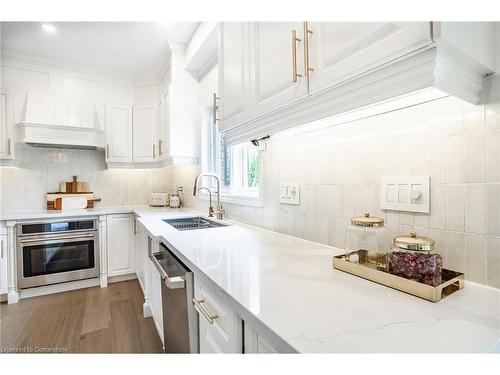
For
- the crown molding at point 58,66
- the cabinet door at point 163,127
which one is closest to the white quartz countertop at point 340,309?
the cabinet door at point 163,127

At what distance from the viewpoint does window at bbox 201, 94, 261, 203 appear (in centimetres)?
199

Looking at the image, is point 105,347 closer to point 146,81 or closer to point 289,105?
point 289,105

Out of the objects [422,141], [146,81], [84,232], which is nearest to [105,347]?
[84,232]

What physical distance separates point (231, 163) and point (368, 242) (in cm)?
152

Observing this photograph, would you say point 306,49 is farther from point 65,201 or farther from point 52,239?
point 65,201

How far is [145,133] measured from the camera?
3299 mm

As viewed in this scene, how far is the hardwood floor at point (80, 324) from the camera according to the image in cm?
180

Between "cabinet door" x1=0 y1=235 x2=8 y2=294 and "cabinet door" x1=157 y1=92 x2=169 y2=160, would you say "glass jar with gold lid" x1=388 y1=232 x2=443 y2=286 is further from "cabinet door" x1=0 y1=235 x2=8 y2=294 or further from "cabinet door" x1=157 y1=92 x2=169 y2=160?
"cabinet door" x1=0 y1=235 x2=8 y2=294

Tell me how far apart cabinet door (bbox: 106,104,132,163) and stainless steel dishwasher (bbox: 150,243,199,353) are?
2191 mm

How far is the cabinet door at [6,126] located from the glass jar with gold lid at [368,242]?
3385 millimetres

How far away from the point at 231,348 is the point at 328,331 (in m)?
0.32

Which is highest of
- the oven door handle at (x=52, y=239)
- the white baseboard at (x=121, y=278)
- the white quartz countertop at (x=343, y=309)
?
the white quartz countertop at (x=343, y=309)

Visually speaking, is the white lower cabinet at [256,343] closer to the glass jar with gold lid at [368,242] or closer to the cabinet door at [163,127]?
the glass jar with gold lid at [368,242]

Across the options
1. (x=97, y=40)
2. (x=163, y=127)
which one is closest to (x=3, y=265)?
(x=163, y=127)
